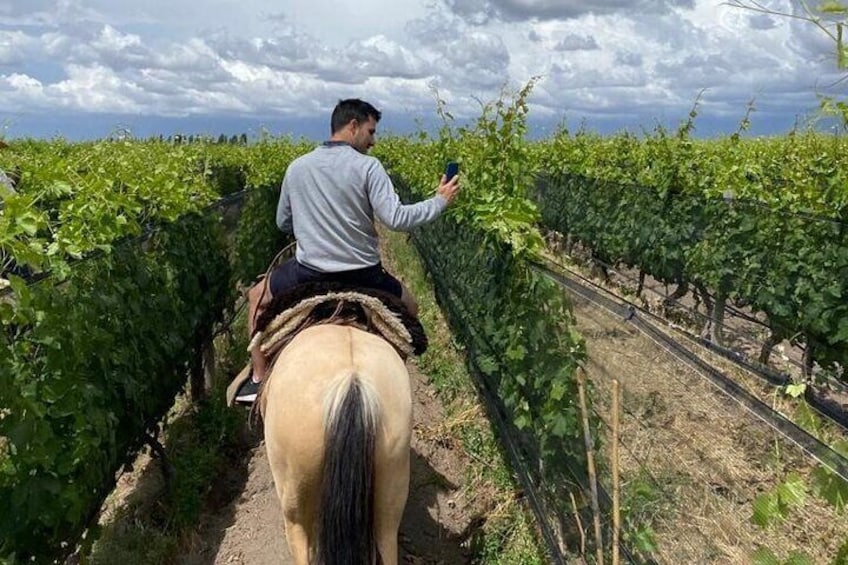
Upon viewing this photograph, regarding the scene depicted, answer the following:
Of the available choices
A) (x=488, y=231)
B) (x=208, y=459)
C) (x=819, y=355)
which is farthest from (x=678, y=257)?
(x=208, y=459)

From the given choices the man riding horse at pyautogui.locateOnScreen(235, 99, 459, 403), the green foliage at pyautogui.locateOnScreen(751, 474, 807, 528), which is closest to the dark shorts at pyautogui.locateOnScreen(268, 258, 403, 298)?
the man riding horse at pyautogui.locateOnScreen(235, 99, 459, 403)

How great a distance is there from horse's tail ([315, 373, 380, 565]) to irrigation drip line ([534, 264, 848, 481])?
3.86ft

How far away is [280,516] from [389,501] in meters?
2.12

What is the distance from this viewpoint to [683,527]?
9.48ft

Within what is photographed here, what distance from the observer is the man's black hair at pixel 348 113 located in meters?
4.57

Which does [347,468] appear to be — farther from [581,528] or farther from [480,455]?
[480,455]

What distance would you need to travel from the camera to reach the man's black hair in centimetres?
457

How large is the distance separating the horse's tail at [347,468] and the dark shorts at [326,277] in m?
1.41

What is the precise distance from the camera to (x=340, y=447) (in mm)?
3037

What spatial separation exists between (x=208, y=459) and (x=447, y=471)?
6.10 feet

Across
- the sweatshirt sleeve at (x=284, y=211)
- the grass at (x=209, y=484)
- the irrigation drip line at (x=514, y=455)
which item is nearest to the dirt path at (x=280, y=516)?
the grass at (x=209, y=484)

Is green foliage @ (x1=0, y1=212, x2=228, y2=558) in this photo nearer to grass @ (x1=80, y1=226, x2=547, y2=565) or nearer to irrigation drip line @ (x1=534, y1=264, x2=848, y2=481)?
grass @ (x1=80, y1=226, x2=547, y2=565)

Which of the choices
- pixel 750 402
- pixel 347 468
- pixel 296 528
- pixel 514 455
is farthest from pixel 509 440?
pixel 750 402

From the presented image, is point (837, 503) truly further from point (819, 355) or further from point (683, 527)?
point (819, 355)
